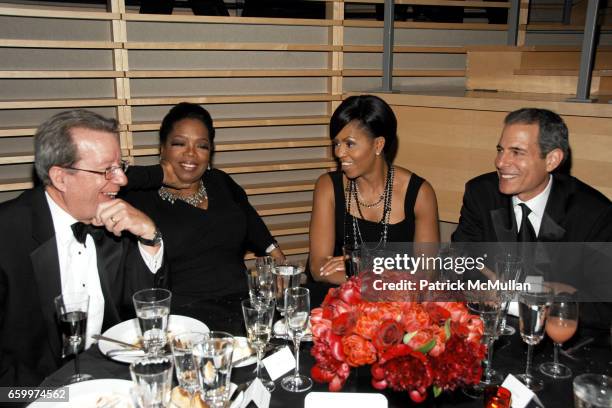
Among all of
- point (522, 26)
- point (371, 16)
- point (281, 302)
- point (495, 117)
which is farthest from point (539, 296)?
point (371, 16)

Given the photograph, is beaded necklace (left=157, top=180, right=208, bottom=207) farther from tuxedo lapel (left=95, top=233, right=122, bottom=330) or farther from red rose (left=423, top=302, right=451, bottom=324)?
red rose (left=423, top=302, right=451, bottom=324)

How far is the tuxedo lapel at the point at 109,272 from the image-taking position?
2.00 metres

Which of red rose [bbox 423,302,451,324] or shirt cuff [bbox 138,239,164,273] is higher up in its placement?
red rose [bbox 423,302,451,324]

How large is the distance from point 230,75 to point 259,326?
2.69 m

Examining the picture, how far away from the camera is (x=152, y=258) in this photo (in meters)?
2.13

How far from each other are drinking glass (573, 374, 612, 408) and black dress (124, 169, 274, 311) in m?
1.65

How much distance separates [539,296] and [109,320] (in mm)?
1481

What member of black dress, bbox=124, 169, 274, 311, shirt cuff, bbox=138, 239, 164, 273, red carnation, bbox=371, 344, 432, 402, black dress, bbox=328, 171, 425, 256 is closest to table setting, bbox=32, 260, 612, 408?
red carnation, bbox=371, 344, 432, 402

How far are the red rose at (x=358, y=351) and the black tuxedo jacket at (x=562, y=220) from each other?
4.46ft

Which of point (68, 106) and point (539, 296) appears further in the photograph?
point (68, 106)

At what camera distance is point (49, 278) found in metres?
1.87

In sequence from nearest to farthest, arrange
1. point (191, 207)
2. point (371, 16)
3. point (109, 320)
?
point (109, 320), point (191, 207), point (371, 16)

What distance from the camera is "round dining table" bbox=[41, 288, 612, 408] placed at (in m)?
1.38

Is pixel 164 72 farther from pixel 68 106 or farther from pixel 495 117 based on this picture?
pixel 495 117
